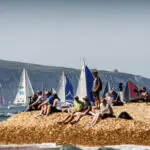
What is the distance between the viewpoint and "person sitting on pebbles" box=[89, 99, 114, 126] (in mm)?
27203

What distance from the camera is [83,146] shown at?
88.0ft

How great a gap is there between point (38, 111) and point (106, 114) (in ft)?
14.4

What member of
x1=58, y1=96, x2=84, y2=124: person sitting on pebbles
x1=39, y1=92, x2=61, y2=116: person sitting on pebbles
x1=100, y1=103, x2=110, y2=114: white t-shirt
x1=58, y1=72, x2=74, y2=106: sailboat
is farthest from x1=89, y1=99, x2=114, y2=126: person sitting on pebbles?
x1=58, y1=72, x2=74, y2=106: sailboat

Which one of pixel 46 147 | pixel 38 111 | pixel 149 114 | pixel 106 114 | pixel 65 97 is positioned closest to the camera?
pixel 46 147

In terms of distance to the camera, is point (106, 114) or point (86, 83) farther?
point (86, 83)

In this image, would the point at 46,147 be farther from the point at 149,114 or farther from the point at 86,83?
the point at 86,83

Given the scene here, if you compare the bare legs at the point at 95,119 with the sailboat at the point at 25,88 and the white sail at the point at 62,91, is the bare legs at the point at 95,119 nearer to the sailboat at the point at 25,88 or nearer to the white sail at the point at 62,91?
the white sail at the point at 62,91

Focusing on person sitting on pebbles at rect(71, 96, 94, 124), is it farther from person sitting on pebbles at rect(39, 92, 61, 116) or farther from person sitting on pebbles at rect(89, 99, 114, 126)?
person sitting on pebbles at rect(39, 92, 61, 116)

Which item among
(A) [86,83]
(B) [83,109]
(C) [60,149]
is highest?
(A) [86,83]

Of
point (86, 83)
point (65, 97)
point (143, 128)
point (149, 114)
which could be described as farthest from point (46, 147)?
point (65, 97)

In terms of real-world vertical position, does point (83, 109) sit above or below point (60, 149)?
above

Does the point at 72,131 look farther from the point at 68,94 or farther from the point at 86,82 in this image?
the point at 68,94

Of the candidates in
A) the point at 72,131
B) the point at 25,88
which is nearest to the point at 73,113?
the point at 72,131

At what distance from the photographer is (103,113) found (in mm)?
27453
